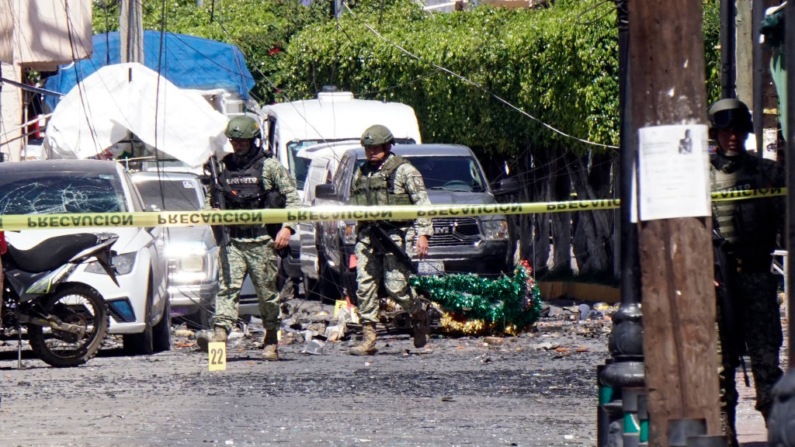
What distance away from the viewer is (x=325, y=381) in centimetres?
908

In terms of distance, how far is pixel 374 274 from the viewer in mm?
10906

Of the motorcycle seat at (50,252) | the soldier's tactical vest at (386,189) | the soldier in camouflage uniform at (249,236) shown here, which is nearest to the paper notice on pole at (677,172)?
the soldier in camouflage uniform at (249,236)

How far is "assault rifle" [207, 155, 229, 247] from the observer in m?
10.4

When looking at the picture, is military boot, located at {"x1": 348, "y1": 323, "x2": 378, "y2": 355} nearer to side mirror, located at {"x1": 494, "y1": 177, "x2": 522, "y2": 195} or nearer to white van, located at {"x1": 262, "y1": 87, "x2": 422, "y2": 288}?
side mirror, located at {"x1": 494, "y1": 177, "x2": 522, "y2": 195}

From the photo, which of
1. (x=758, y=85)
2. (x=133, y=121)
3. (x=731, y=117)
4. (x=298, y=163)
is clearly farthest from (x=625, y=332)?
(x=298, y=163)

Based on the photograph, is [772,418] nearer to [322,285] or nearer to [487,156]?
[322,285]

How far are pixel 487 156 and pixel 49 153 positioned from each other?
650cm

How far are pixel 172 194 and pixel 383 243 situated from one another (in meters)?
4.24

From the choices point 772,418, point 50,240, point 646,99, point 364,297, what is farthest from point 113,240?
point 772,418

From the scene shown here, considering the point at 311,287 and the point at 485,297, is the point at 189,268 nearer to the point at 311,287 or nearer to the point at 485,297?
the point at 485,297

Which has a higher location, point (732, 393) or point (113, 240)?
point (113, 240)

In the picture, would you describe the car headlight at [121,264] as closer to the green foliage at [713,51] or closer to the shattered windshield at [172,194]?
the shattered windshield at [172,194]

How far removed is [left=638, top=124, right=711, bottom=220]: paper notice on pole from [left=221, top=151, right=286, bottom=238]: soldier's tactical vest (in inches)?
238

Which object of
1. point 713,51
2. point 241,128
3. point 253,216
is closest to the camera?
point 253,216
